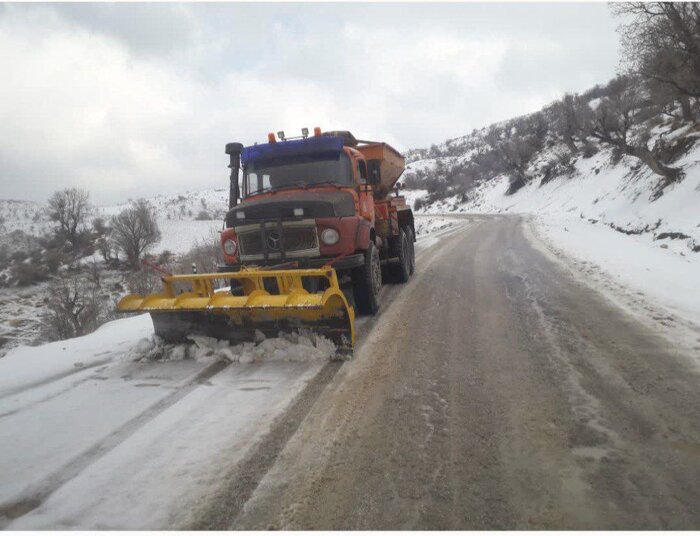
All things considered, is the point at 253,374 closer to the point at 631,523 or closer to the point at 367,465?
the point at 367,465

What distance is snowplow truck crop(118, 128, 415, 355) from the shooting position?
14.9ft

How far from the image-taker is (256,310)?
180 inches

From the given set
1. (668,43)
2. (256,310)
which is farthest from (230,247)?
(668,43)

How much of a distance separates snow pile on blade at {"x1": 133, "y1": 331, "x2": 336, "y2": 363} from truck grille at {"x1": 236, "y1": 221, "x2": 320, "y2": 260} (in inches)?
52.9

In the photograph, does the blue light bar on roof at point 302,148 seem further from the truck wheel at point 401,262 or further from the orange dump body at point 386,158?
the truck wheel at point 401,262

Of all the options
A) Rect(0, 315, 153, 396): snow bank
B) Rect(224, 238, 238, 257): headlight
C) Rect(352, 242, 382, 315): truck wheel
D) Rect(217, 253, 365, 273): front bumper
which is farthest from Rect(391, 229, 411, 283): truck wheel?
Rect(0, 315, 153, 396): snow bank

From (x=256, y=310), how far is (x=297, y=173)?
270cm

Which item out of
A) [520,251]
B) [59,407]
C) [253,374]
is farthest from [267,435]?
[520,251]

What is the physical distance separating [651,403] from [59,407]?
4967mm

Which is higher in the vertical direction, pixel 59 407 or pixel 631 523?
pixel 59 407

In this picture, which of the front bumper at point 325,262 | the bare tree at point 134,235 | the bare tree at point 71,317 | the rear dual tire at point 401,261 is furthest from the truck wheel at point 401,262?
the bare tree at point 134,235

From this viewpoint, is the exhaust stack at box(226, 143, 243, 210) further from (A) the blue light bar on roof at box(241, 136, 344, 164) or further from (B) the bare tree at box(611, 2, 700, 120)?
(B) the bare tree at box(611, 2, 700, 120)

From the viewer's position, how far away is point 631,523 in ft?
6.82

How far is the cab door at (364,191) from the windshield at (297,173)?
0.93ft
